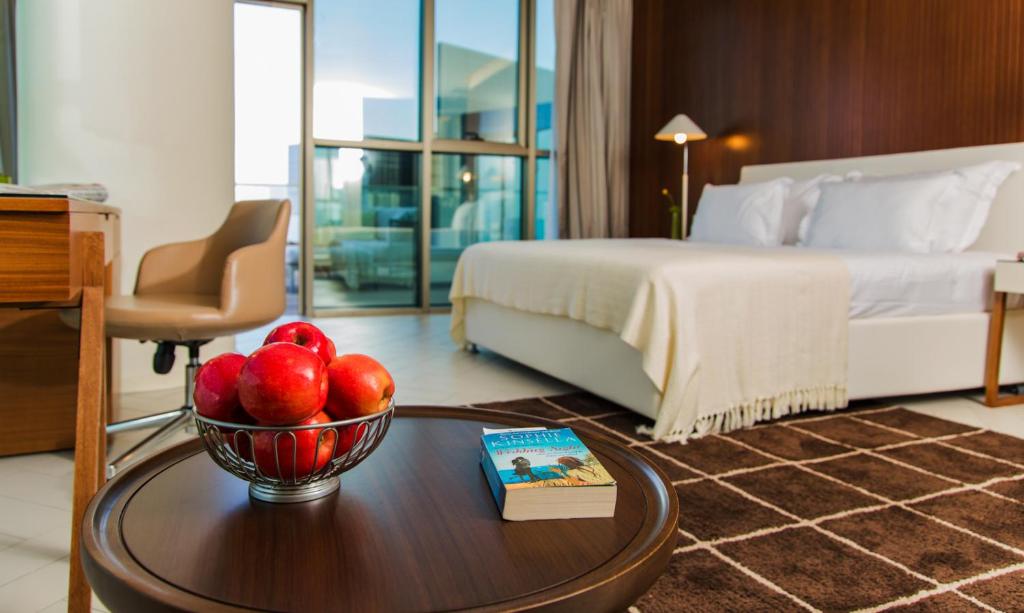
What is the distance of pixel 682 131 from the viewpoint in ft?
17.5

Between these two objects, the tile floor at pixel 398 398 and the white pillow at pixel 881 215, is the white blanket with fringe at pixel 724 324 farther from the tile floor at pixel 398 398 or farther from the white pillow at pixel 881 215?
the white pillow at pixel 881 215

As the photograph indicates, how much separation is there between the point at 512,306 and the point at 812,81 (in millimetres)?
2497

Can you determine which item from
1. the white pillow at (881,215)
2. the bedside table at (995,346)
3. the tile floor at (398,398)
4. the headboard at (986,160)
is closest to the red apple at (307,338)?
the tile floor at (398,398)

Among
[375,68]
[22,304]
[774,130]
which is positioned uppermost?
[375,68]

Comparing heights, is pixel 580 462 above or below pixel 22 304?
below

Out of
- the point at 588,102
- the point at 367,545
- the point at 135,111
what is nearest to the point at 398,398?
the point at 135,111

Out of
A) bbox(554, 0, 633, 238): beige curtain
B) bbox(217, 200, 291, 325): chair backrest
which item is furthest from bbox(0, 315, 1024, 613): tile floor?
bbox(554, 0, 633, 238): beige curtain

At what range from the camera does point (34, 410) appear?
7.67 feet

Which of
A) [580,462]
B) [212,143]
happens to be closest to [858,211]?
[212,143]

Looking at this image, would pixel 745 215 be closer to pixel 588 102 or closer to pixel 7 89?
pixel 588 102

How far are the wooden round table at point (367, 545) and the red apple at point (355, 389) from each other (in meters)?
0.11

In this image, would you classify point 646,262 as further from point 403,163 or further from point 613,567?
point 403,163

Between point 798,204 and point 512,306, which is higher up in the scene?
point 798,204

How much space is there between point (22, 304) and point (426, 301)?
4720 mm
